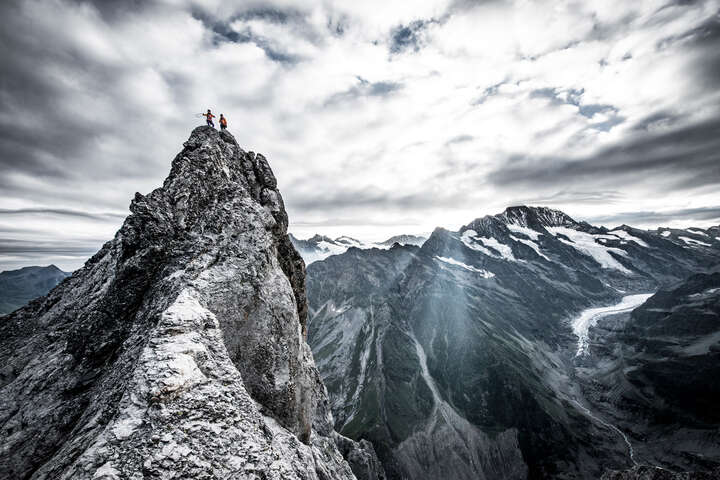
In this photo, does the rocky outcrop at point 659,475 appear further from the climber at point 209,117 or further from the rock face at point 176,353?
the climber at point 209,117

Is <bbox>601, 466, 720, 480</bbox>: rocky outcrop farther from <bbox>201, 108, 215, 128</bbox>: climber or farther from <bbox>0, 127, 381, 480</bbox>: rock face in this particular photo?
<bbox>201, 108, 215, 128</bbox>: climber

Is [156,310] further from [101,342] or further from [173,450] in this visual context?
[173,450]

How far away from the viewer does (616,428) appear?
17438 cm

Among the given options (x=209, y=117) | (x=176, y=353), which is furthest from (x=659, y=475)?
(x=209, y=117)

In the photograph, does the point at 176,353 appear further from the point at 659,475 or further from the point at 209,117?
the point at 659,475

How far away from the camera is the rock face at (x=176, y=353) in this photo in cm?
1188

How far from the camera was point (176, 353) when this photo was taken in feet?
46.1

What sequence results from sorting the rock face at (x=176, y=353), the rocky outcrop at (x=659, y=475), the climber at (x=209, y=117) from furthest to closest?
the rocky outcrop at (x=659, y=475) → the climber at (x=209, y=117) → the rock face at (x=176, y=353)

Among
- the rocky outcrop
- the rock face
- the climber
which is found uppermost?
the climber

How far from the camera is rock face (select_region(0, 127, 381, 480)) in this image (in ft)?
39.0

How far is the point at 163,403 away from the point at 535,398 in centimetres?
22824

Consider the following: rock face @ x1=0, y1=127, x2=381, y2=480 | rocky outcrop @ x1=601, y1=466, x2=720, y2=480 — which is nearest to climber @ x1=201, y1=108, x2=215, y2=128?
rock face @ x1=0, y1=127, x2=381, y2=480

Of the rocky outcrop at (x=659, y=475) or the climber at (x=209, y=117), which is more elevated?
the climber at (x=209, y=117)

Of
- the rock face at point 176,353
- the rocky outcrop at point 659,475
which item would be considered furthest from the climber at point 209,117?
the rocky outcrop at point 659,475
